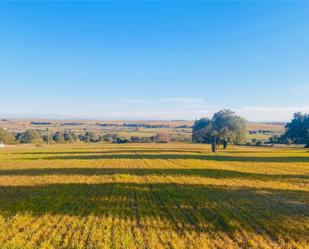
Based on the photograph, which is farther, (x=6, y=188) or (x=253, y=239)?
(x=6, y=188)

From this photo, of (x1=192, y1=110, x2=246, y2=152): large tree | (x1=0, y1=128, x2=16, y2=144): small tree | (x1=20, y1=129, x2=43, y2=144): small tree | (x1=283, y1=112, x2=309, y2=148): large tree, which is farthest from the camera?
(x1=20, y1=129, x2=43, y2=144): small tree

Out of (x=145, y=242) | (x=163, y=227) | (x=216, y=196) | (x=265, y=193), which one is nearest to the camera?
(x=145, y=242)

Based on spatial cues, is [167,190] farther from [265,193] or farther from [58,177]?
[58,177]

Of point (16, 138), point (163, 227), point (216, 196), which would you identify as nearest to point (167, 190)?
point (216, 196)

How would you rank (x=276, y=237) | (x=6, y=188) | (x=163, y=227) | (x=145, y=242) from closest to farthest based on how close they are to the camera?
(x=145, y=242) < (x=276, y=237) < (x=163, y=227) < (x=6, y=188)

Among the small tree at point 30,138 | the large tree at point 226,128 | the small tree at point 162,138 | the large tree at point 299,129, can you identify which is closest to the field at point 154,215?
the large tree at point 226,128

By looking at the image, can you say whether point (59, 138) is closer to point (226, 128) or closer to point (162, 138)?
point (162, 138)

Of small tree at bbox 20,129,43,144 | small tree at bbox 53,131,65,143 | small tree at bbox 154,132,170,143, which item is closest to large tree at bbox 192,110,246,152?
small tree at bbox 154,132,170,143

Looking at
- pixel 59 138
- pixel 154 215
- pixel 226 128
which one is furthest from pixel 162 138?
pixel 154 215

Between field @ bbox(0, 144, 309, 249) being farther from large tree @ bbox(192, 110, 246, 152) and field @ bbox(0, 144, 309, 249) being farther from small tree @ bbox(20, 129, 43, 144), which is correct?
small tree @ bbox(20, 129, 43, 144)
